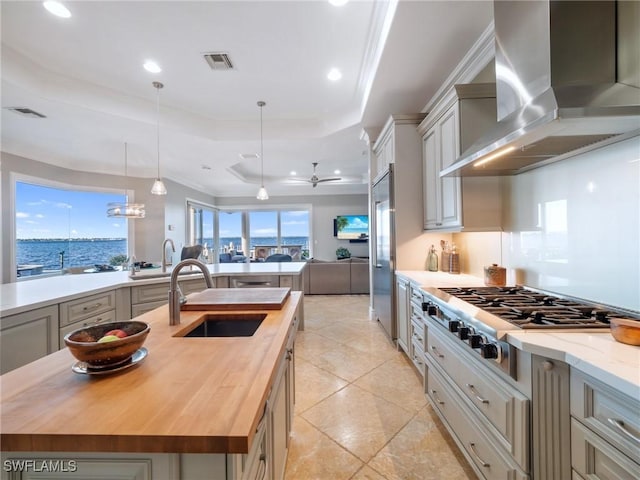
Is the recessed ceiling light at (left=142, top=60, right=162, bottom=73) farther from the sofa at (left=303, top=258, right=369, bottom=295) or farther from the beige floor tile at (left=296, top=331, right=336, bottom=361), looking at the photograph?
the sofa at (left=303, top=258, right=369, bottom=295)

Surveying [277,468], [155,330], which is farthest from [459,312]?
[155,330]

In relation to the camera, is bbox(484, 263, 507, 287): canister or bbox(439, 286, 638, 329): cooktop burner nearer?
bbox(439, 286, 638, 329): cooktop burner

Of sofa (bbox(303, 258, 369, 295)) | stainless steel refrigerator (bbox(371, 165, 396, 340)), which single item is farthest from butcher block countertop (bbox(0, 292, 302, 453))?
sofa (bbox(303, 258, 369, 295))

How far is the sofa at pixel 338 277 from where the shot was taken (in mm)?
6078

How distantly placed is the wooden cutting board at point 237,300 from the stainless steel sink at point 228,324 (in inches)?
2.1

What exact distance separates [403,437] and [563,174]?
190 centimetres

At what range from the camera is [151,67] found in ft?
9.11

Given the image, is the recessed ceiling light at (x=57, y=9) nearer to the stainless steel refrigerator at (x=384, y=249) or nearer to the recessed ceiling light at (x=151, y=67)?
the recessed ceiling light at (x=151, y=67)

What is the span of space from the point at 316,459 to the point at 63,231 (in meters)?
6.01

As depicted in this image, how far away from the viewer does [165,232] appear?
6023mm

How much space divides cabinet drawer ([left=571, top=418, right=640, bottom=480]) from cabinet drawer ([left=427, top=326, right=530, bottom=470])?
0.15 m

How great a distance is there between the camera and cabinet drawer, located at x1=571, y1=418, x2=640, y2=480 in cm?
78

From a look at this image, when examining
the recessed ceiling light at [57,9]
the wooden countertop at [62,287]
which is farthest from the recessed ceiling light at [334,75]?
the wooden countertop at [62,287]

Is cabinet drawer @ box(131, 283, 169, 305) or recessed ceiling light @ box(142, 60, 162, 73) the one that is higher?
recessed ceiling light @ box(142, 60, 162, 73)
